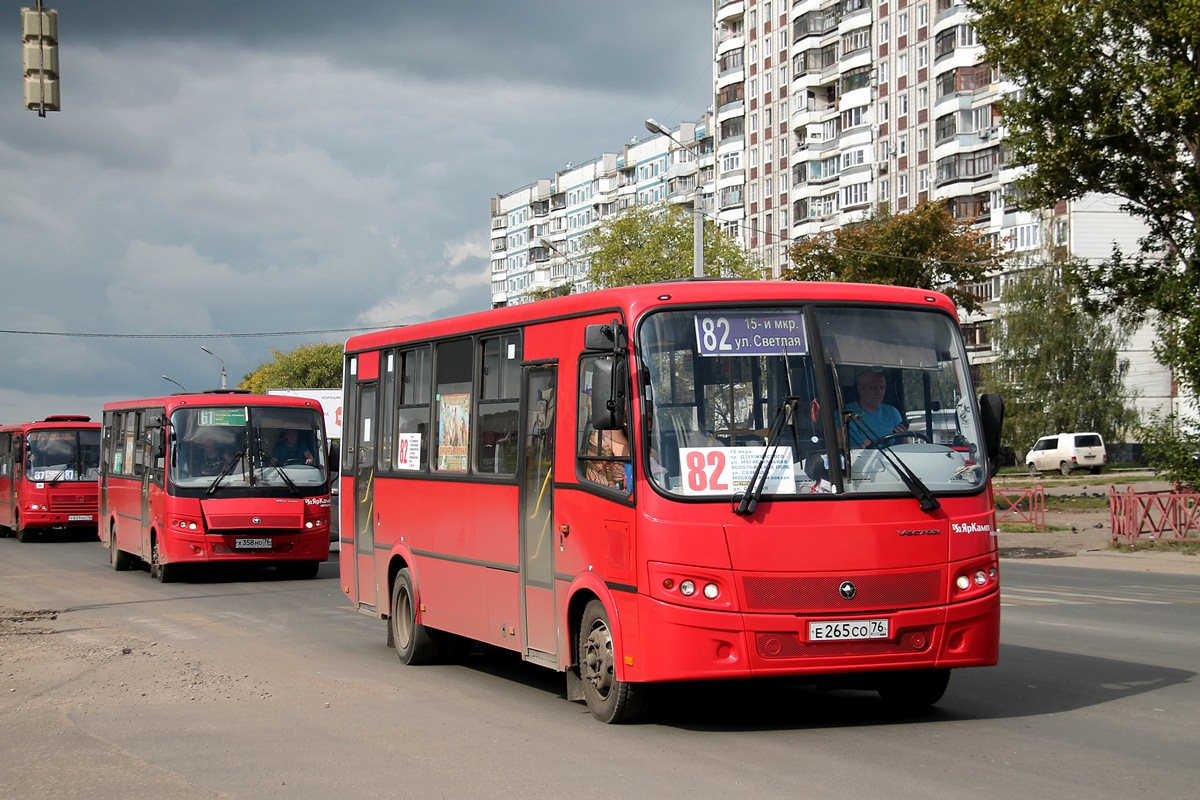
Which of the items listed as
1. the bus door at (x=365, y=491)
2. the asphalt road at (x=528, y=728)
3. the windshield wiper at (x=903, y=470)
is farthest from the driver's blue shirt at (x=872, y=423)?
the bus door at (x=365, y=491)

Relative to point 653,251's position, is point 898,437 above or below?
below

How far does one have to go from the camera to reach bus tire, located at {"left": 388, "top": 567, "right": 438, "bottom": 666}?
1322 cm

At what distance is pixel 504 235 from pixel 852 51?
262ft

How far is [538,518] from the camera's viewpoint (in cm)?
1071

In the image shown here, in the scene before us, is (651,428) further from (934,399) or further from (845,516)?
(934,399)

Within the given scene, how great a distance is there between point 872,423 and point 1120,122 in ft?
77.8

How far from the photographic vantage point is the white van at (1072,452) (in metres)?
69.8

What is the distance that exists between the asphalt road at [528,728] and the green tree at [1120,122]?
16.3 metres

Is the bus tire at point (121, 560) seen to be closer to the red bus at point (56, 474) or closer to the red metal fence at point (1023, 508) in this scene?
the red bus at point (56, 474)

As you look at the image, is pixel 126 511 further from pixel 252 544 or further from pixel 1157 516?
pixel 1157 516

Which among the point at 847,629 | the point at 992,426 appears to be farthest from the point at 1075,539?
the point at 847,629

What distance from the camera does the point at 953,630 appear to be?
360 inches

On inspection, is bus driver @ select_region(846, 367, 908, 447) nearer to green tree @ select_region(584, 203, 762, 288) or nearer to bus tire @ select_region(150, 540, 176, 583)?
bus tire @ select_region(150, 540, 176, 583)

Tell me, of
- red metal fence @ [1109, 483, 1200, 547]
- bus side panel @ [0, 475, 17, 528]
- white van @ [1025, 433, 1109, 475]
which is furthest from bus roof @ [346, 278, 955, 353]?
white van @ [1025, 433, 1109, 475]
